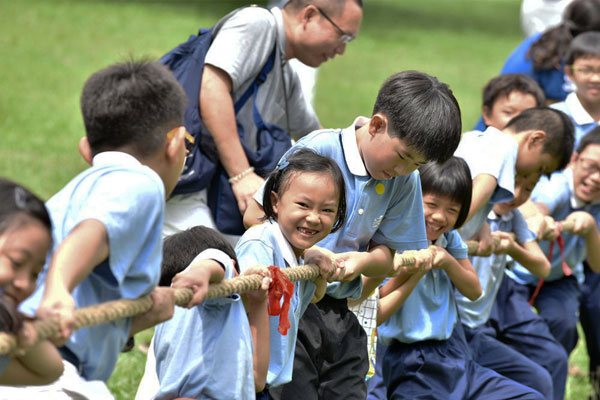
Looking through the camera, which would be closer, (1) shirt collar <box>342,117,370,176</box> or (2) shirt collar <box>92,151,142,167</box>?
(2) shirt collar <box>92,151,142,167</box>

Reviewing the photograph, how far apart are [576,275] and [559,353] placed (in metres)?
0.74

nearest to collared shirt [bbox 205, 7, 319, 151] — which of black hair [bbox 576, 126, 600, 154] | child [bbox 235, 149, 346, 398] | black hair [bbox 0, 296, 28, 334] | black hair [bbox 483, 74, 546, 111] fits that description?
child [bbox 235, 149, 346, 398]

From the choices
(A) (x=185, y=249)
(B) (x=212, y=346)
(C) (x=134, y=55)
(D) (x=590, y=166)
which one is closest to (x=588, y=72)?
(D) (x=590, y=166)

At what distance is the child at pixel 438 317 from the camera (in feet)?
12.6

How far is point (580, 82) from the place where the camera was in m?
5.58

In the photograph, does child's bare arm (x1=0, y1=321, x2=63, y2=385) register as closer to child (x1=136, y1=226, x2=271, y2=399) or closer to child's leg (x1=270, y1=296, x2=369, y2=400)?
child (x1=136, y1=226, x2=271, y2=399)

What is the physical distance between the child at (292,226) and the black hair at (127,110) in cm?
72

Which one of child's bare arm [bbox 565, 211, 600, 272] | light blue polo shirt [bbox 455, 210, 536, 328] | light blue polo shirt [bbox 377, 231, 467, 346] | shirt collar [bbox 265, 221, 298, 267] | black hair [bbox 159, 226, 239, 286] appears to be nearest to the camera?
black hair [bbox 159, 226, 239, 286]

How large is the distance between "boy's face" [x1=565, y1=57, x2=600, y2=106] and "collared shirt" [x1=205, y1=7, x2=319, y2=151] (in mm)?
1910

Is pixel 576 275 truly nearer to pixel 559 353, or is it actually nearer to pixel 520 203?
pixel 559 353

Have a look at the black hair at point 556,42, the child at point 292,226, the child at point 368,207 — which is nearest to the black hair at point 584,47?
the black hair at point 556,42

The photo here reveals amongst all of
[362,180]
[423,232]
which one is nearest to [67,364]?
[362,180]

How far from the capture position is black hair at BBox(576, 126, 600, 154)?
16.4 feet

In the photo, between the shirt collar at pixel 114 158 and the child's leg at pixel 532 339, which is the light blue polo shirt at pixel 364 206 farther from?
the child's leg at pixel 532 339
